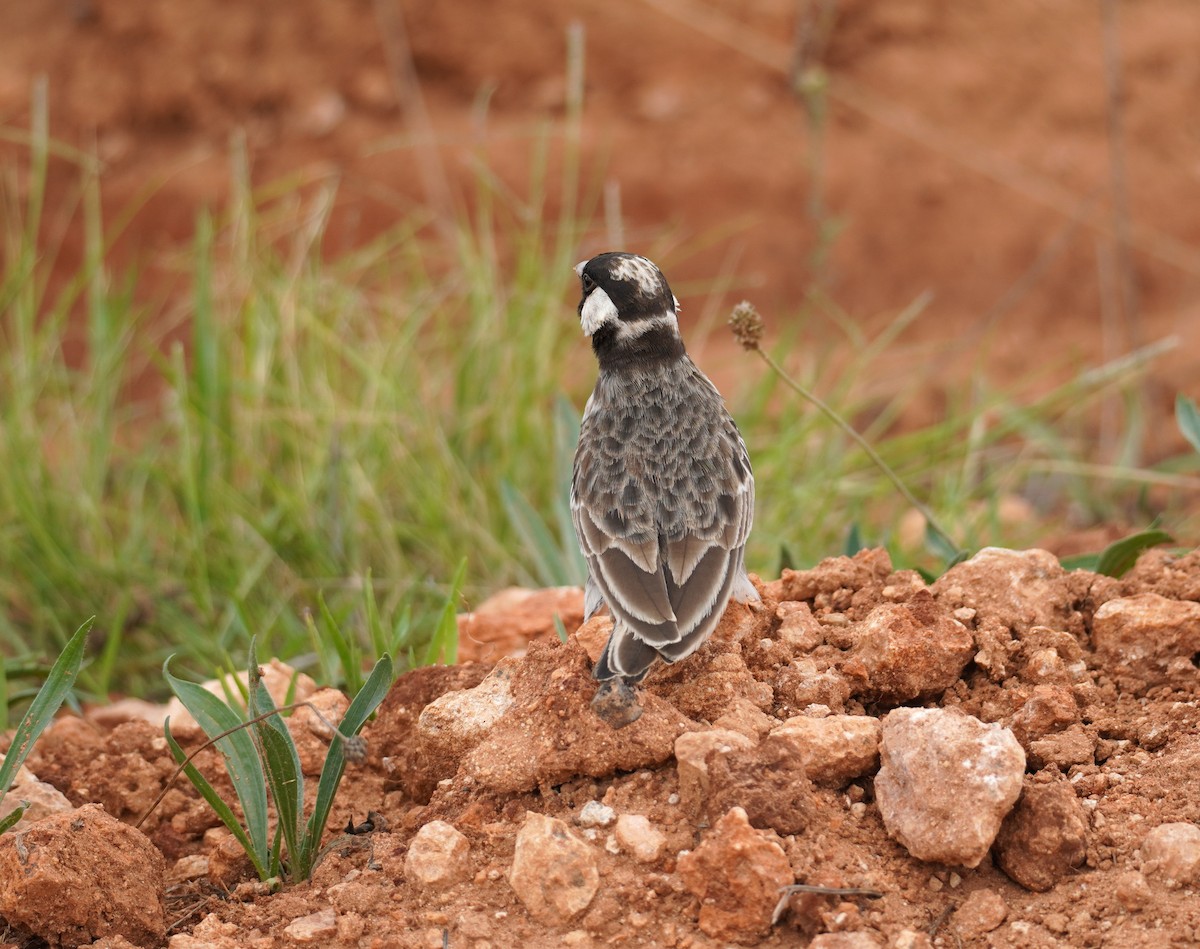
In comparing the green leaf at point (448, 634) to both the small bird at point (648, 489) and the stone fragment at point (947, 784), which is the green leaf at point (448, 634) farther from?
the stone fragment at point (947, 784)

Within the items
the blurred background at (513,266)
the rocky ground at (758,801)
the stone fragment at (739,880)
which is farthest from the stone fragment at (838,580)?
the blurred background at (513,266)

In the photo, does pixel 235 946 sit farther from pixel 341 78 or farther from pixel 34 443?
pixel 341 78

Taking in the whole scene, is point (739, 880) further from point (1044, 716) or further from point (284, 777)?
point (284, 777)

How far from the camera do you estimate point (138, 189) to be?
11164mm

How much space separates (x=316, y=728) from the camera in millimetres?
3549

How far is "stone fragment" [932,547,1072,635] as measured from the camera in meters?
3.40

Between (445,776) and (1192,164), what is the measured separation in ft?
31.9

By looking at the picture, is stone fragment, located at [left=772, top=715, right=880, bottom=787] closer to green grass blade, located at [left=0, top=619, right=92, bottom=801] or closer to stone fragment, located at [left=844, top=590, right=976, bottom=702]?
stone fragment, located at [left=844, top=590, right=976, bottom=702]

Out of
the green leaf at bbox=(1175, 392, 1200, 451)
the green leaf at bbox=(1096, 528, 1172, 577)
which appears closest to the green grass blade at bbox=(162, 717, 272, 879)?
the green leaf at bbox=(1096, 528, 1172, 577)

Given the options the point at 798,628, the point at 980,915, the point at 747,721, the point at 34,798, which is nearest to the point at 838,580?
the point at 798,628

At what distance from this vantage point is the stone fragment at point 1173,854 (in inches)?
102

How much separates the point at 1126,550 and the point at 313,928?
2.37m

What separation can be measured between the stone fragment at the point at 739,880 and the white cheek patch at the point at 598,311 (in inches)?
67.6

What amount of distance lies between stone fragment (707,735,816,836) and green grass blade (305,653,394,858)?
729mm
